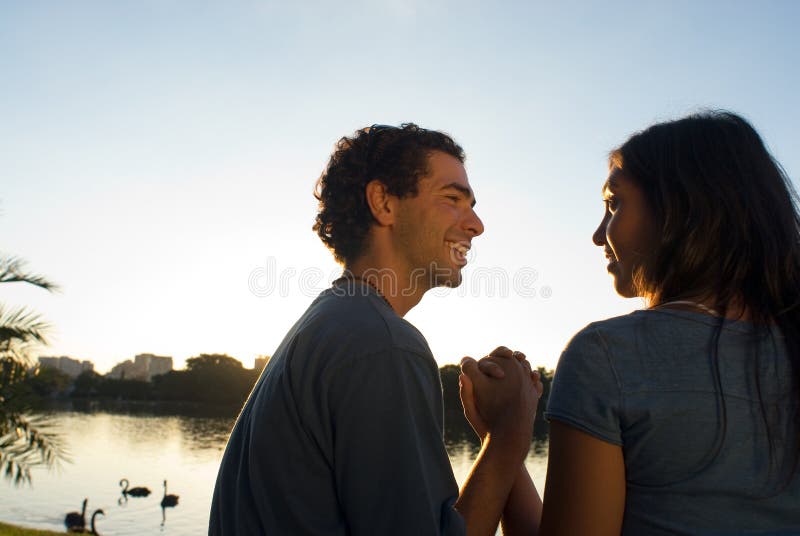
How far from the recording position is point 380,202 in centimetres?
290

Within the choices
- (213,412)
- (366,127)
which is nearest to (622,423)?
(366,127)

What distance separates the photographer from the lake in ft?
89.5

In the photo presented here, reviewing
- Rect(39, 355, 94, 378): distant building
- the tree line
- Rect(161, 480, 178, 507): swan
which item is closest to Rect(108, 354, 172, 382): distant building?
Rect(39, 355, 94, 378): distant building

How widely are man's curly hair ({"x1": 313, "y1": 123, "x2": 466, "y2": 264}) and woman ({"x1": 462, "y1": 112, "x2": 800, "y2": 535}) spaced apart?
1286 millimetres

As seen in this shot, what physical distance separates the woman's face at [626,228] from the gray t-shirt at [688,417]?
0.30 meters

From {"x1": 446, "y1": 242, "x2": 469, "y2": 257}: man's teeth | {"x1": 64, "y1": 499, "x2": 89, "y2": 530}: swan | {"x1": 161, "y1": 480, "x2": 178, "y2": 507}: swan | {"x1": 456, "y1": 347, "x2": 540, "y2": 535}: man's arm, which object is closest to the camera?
{"x1": 456, "y1": 347, "x2": 540, "y2": 535}: man's arm

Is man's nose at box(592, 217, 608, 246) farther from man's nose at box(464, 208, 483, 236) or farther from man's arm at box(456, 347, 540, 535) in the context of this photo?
man's nose at box(464, 208, 483, 236)

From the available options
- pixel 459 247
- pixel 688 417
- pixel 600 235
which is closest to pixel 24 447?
pixel 459 247

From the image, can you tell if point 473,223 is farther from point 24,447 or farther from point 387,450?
point 24,447

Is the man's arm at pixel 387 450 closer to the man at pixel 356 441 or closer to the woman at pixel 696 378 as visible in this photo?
the man at pixel 356 441

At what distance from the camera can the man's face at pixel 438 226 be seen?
2.79 m

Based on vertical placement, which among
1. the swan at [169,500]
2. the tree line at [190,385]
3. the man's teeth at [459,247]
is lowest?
the swan at [169,500]

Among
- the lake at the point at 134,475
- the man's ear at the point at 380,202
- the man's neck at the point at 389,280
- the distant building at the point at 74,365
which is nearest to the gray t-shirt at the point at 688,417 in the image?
the man's neck at the point at 389,280

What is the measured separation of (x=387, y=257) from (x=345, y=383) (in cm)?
96
